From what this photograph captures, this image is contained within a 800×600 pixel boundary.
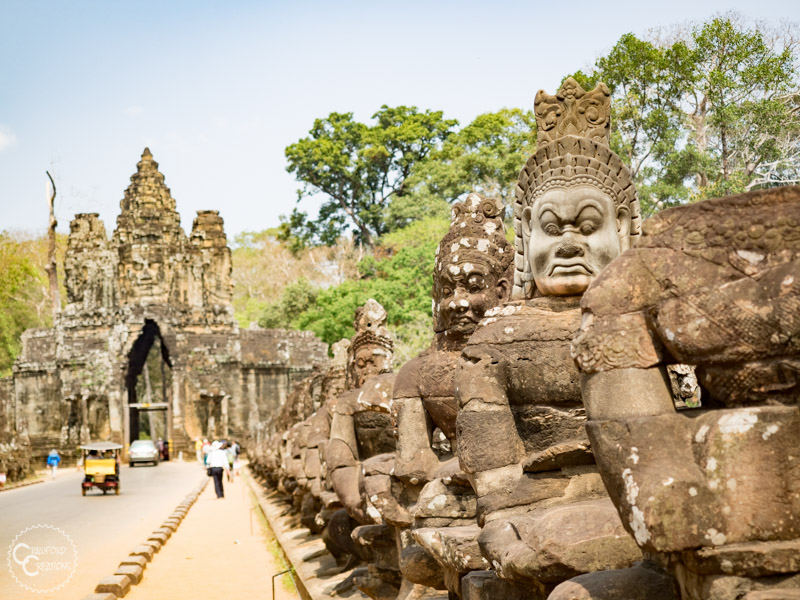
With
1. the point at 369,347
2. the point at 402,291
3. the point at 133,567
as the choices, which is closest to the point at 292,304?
the point at 402,291

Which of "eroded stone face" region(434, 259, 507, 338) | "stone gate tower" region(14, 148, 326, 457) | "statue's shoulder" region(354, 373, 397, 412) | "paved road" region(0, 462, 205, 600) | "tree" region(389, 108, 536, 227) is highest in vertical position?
"tree" region(389, 108, 536, 227)

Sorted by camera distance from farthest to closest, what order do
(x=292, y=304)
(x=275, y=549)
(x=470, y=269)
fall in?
1. (x=292, y=304)
2. (x=275, y=549)
3. (x=470, y=269)

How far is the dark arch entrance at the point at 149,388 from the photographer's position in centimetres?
4447

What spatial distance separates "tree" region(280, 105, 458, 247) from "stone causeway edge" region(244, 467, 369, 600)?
32.9 metres

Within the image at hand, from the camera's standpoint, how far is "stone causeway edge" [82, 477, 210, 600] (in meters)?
8.75

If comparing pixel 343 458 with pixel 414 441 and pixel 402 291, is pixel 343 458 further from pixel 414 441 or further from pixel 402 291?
pixel 402 291

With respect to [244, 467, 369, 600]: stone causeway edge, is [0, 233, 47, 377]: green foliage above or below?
above

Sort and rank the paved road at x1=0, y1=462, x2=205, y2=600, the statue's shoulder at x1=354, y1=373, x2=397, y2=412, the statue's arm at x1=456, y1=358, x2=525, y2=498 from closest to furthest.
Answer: the statue's arm at x1=456, y1=358, x2=525, y2=498 → the statue's shoulder at x1=354, y1=373, x2=397, y2=412 → the paved road at x1=0, y1=462, x2=205, y2=600

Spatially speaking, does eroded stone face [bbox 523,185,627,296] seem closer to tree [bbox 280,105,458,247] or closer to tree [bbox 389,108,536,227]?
tree [bbox 389,108,536,227]

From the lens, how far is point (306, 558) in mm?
9820

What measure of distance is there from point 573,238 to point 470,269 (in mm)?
1091

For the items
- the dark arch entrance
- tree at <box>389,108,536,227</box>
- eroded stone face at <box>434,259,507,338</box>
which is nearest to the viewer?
eroded stone face at <box>434,259,507,338</box>

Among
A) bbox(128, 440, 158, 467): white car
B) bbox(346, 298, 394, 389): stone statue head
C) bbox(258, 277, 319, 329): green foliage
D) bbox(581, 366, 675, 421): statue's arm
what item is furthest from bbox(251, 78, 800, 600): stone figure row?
bbox(258, 277, 319, 329): green foliage

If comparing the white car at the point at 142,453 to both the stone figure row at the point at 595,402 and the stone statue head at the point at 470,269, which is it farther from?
the stone statue head at the point at 470,269
